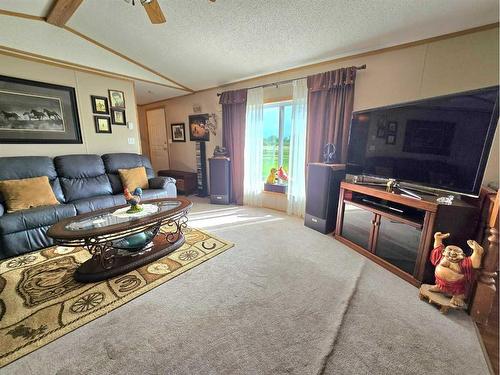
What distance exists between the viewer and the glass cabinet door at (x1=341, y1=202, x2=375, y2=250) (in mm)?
2181

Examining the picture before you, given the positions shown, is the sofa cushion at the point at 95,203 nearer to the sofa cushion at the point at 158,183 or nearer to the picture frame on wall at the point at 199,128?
the sofa cushion at the point at 158,183

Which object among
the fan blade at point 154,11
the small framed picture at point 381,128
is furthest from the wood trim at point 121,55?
the small framed picture at point 381,128

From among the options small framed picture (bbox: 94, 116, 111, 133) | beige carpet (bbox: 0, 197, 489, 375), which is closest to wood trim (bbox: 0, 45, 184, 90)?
small framed picture (bbox: 94, 116, 111, 133)

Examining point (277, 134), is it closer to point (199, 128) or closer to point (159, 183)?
point (199, 128)

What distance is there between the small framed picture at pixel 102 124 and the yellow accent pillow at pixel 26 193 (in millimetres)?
1189

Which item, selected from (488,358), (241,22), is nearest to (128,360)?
(488,358)

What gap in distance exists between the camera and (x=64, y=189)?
110 inches

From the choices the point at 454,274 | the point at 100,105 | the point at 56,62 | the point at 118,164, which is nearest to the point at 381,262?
the point at 454,274

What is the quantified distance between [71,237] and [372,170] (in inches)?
109

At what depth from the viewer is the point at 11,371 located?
Answer: 3.54ft

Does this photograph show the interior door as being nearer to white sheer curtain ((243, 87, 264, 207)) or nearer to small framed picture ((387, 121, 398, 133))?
white sheer curtain ((243, 87, 264, 207))

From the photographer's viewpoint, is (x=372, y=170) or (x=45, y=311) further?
(x=372, y=170)

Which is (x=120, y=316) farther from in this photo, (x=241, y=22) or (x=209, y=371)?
(x=241, y=22)

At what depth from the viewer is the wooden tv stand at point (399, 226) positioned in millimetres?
1602
